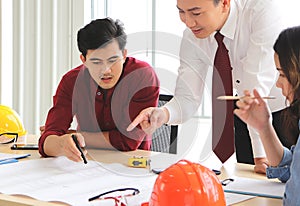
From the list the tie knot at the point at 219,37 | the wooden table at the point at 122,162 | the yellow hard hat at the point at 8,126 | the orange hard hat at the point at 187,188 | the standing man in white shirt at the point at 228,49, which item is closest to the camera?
the orange hard hat at the point at 187,188

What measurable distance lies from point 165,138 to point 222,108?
23 centimetres

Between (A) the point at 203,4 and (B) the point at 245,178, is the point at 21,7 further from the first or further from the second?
(B) the point at 245,178

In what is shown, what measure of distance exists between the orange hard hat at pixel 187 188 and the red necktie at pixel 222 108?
647 millimetres

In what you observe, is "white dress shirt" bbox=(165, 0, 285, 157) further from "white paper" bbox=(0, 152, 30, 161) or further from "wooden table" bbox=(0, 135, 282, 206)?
"white paper" bbox=(0, 152, 30, 161)

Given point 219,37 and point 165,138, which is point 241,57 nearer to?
point 219,37

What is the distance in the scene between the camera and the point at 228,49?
1.74 meters

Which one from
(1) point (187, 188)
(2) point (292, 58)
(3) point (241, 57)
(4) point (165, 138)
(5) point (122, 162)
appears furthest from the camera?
(4) point (165, 138)

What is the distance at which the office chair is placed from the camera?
1.97m

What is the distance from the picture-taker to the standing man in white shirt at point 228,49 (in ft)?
5.22

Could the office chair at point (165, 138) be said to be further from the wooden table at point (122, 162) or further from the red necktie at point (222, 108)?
the wooden table at point (122, 162)

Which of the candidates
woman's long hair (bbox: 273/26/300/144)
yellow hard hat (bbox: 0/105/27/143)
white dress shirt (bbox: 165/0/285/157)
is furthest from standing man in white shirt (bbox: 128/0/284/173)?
yellow hard hat (bbox: 0/105/27/143)

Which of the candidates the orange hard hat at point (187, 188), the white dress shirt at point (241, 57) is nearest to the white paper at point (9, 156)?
the white dress shirt at point (241, 57)

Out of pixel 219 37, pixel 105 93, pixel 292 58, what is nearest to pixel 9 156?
pixel 105 93

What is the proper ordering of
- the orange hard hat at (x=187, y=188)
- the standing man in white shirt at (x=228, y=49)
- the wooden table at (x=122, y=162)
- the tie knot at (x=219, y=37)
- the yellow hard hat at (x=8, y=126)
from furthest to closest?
the yellow hard hat at (x=8, y=126), the tie knot at (x=219, y=37), the standing man in white shirt at (x=228, y=49), the wooden table at (x=122, y=162), the orange hard hat at (x=187, y=188)
